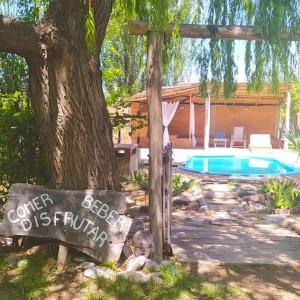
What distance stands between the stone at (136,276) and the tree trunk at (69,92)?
0.95m

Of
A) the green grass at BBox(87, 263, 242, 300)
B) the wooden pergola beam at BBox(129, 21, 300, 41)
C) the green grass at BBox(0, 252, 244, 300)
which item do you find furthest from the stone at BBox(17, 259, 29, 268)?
the wooden pergola beam at BBox(129, 21, 300, 41)

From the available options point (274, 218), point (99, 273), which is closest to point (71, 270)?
point (99, 273)

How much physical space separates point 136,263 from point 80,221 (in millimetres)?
726

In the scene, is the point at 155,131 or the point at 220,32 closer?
the point at 155,131

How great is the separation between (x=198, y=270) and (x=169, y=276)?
1.56 feet

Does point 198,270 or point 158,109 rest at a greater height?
point 158,109

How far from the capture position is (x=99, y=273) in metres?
3.97

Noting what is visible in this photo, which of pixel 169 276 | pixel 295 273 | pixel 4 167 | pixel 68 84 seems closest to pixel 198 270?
pixel 169 276

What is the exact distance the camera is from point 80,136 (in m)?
4.15

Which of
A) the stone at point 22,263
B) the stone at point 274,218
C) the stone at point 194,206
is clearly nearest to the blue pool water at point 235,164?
the stone at point 194,206

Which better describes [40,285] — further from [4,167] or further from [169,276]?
[4,167]

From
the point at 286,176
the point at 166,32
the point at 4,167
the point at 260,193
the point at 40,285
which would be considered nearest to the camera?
the point at 40,285

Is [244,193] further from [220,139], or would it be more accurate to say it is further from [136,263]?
[220,139]

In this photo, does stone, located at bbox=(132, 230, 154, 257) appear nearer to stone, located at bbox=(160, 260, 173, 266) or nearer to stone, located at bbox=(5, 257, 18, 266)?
stone, located at bbox=(160, 260, 173, 266)
